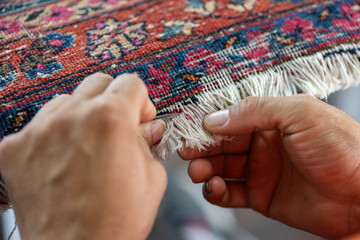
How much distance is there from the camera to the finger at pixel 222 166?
74cm

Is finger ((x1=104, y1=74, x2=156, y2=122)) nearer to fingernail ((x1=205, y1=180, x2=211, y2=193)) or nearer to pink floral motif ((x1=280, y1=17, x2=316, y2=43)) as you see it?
fingernail ((x1=205, y1=180, x2=211, y2=193))

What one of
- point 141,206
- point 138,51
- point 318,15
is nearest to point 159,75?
point 138,51

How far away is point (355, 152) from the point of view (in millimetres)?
629

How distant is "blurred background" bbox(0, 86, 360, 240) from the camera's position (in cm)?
85

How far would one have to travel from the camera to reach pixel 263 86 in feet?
2.40

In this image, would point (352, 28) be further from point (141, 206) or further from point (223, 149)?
point (141, 206)

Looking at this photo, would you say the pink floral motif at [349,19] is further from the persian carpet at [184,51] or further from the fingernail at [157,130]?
the fingernail at [157,130]

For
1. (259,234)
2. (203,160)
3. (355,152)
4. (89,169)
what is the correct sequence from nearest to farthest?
1. (89,169)
2. (355,152)
3. (203,160)
4. (259,234)

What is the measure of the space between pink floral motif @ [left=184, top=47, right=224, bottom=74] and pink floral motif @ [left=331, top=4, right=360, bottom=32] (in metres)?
0.34

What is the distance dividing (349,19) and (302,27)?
0.14m

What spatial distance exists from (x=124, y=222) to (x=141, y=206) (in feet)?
0.10

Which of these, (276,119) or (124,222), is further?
(276,119)

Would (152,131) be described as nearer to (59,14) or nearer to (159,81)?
(159,81)

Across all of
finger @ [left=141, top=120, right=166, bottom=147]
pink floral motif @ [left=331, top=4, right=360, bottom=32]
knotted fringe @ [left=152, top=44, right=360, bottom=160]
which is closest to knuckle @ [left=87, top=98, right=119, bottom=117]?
finger @ [left=141, top=120, right=166, bottom=147]
